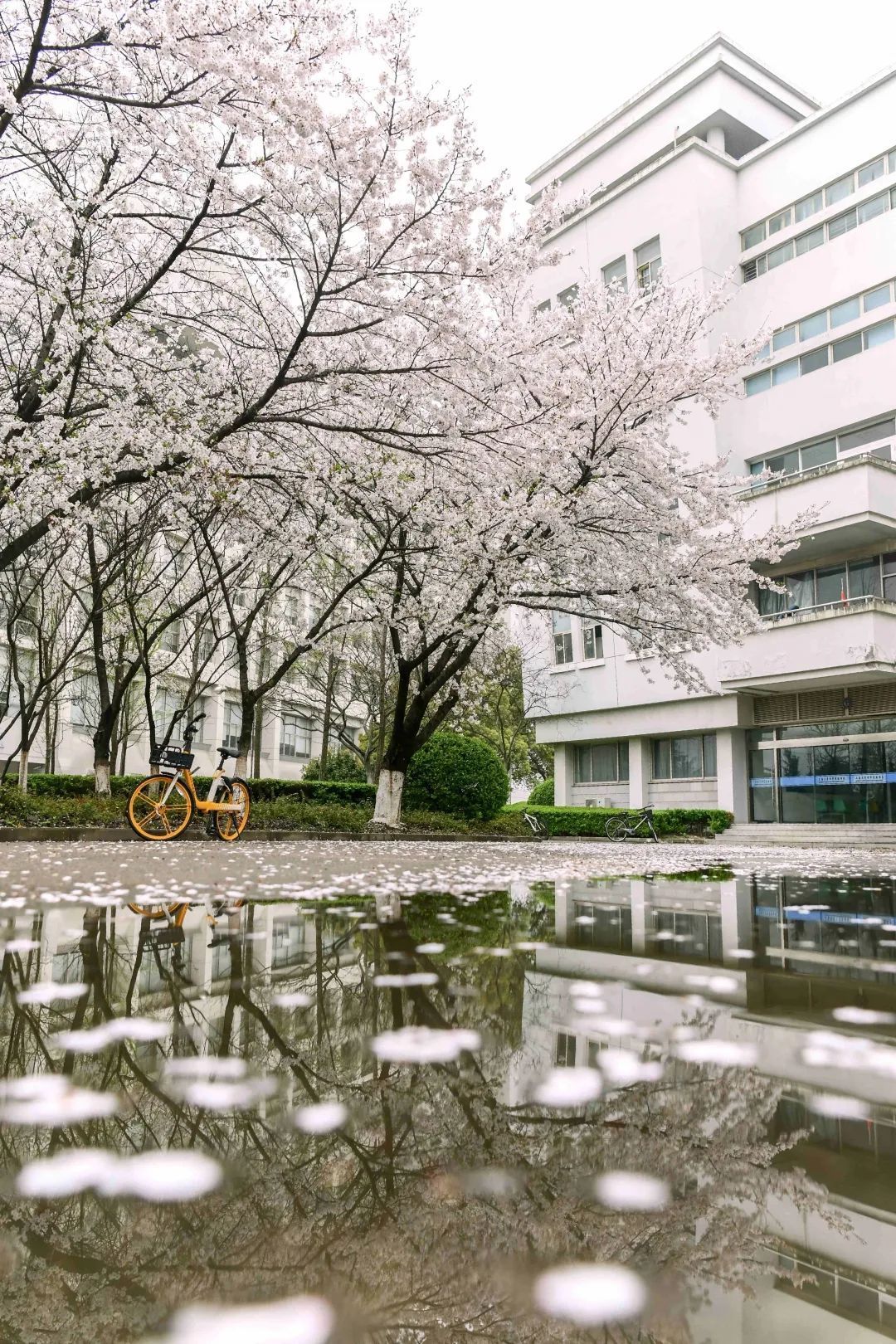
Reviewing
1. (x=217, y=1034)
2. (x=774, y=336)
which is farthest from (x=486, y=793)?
(x=217, y=1034)

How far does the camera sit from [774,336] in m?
28.6

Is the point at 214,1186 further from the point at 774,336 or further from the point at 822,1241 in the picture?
the point at 774,336

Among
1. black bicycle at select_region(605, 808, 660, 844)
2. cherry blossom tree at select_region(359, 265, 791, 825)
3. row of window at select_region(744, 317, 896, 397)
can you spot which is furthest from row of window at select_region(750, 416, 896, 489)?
black bicycle at select_region(605, 808, 660, 844)

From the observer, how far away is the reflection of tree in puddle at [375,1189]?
112cm

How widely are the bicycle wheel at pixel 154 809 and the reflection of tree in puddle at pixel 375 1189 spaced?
32.8 ft

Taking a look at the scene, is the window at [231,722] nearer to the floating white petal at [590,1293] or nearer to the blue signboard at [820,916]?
the blue signboard at [820,916]

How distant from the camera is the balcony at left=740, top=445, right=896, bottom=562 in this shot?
75.6ft

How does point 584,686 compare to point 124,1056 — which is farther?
point 584,686

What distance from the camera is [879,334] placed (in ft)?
84.7

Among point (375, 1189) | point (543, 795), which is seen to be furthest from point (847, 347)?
point (375, 1189)

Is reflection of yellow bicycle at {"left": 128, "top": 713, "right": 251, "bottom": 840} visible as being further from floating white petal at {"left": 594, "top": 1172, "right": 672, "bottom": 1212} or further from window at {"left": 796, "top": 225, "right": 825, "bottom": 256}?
window at {"left": 796, "top": 225, "right": 825, "bottom": 256}

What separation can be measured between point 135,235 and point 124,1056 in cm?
1454

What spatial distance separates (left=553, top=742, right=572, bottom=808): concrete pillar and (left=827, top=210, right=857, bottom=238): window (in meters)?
20.3

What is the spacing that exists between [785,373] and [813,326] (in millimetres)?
1635
